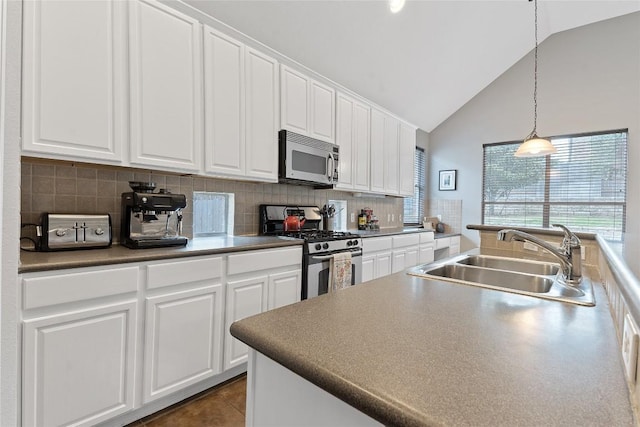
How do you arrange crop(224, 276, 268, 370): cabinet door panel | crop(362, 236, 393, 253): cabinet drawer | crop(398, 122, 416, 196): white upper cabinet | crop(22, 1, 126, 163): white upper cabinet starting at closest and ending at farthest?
crop(22, 1, 126, 163): white upper cabinet < crop(224, 276, 268, 370): cabinet door panel < crop(362, 236, 393, 253): cabinet drawer < crop(398, 122, 416, 196): white upper cabinet

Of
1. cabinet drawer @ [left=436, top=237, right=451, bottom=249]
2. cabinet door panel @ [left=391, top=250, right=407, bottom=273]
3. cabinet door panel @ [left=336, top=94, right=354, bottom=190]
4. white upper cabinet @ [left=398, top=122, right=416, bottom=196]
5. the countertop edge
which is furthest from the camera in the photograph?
cabinet drawer @ [left=436, top=237, right=451, bottom=249]

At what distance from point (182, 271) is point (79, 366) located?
0.61 meters

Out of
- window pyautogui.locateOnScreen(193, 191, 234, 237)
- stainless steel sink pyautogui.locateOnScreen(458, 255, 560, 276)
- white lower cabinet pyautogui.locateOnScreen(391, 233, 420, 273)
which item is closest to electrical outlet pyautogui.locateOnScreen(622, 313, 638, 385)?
stainless steel sink pyautogui.locateOnScreen(458, 255, 560, 276)

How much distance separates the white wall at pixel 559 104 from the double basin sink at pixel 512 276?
2557mm

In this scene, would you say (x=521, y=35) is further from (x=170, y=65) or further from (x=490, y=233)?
(x=170, y=65)

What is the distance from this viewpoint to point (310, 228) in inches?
135

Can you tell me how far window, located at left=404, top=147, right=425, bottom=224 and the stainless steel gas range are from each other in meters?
2.36

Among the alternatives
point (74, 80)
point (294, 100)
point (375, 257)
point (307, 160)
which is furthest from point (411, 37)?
point (74, 80)

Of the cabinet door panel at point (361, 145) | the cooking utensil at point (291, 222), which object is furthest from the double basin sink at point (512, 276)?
the cabinet door panel at point (361, 145)

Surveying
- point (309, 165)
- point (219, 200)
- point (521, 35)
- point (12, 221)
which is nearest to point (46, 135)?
point (12, 221)

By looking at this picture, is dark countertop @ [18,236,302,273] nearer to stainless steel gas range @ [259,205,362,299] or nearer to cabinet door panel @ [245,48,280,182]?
stainless steel gas range @ [259,205,362,299]

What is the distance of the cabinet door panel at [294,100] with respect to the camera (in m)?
2.80

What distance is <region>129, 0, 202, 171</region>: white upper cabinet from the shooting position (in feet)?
6.28

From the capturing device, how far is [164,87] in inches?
80.2
